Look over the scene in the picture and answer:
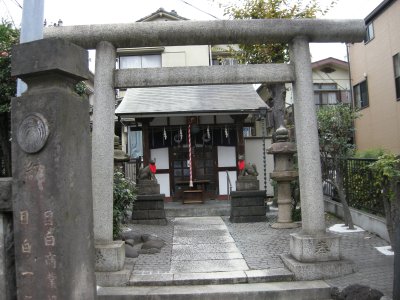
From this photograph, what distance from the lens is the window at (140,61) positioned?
21203 mm

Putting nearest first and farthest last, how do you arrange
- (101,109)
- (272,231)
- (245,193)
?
(101,109) → (272,231) → (245,193)

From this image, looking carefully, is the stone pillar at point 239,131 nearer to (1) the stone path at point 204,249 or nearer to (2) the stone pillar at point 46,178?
(1) the stone path at point 204,249

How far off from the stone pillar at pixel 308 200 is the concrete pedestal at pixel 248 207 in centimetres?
496

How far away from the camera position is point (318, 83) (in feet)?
88.1

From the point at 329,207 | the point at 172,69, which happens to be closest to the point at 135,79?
the point at 172,69

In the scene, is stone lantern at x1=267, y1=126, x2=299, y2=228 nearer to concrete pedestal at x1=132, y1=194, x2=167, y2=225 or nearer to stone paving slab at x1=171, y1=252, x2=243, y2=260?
stone paving slab at x1=171, y1=252, x2=243, y2=260

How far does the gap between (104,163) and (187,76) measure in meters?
2.10

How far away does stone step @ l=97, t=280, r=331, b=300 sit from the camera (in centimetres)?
588

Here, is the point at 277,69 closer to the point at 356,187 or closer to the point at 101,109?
the point at 101,109

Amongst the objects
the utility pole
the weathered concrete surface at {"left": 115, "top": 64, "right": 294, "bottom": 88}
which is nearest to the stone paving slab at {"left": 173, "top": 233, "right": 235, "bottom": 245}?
the weathered concrete surface at {"left": 115, "top": 64, "right": 294, "bottom": 88}

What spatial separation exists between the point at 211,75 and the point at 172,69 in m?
0.70

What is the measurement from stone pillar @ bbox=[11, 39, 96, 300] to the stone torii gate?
2.98 metres

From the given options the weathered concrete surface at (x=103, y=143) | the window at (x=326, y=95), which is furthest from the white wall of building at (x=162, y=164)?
the window at (x=326, y=95)

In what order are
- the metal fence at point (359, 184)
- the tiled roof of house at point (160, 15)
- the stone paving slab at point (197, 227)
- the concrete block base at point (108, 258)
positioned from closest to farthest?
the concrete block base at point (108, 258)
the metal fence at point (359, 184)
the stone paving slab at point (197, 227)
the tiled roof of house at point (160, 15)
